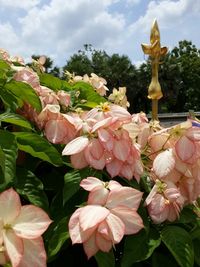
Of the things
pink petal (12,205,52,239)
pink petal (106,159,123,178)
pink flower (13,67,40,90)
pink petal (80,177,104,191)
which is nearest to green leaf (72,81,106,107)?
pink flower (13,67,40,90)

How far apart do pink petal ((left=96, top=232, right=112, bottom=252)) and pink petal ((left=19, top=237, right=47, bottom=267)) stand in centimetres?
11

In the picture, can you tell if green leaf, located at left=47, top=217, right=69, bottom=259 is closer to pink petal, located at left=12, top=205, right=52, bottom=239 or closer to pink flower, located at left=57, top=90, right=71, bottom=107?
pink petal, located at left=12, top=205, right=52, bottom=239

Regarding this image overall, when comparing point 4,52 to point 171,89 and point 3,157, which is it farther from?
point 171,89

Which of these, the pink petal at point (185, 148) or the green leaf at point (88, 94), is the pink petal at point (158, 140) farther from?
the green leaf at point (88, 94)

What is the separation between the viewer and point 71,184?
836 mm

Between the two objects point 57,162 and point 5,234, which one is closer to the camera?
point 5,234

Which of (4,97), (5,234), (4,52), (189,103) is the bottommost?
(189,103)

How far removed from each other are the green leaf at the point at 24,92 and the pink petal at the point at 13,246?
0.41 metres

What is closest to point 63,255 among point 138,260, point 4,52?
point 138,260

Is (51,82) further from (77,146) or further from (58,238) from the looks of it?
(58,238)

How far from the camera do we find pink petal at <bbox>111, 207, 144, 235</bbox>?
0.72 m

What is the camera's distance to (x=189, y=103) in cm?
4159

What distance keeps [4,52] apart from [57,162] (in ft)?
2.29

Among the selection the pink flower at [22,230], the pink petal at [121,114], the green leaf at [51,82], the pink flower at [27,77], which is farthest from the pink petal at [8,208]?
the green leaf at [51,82]
